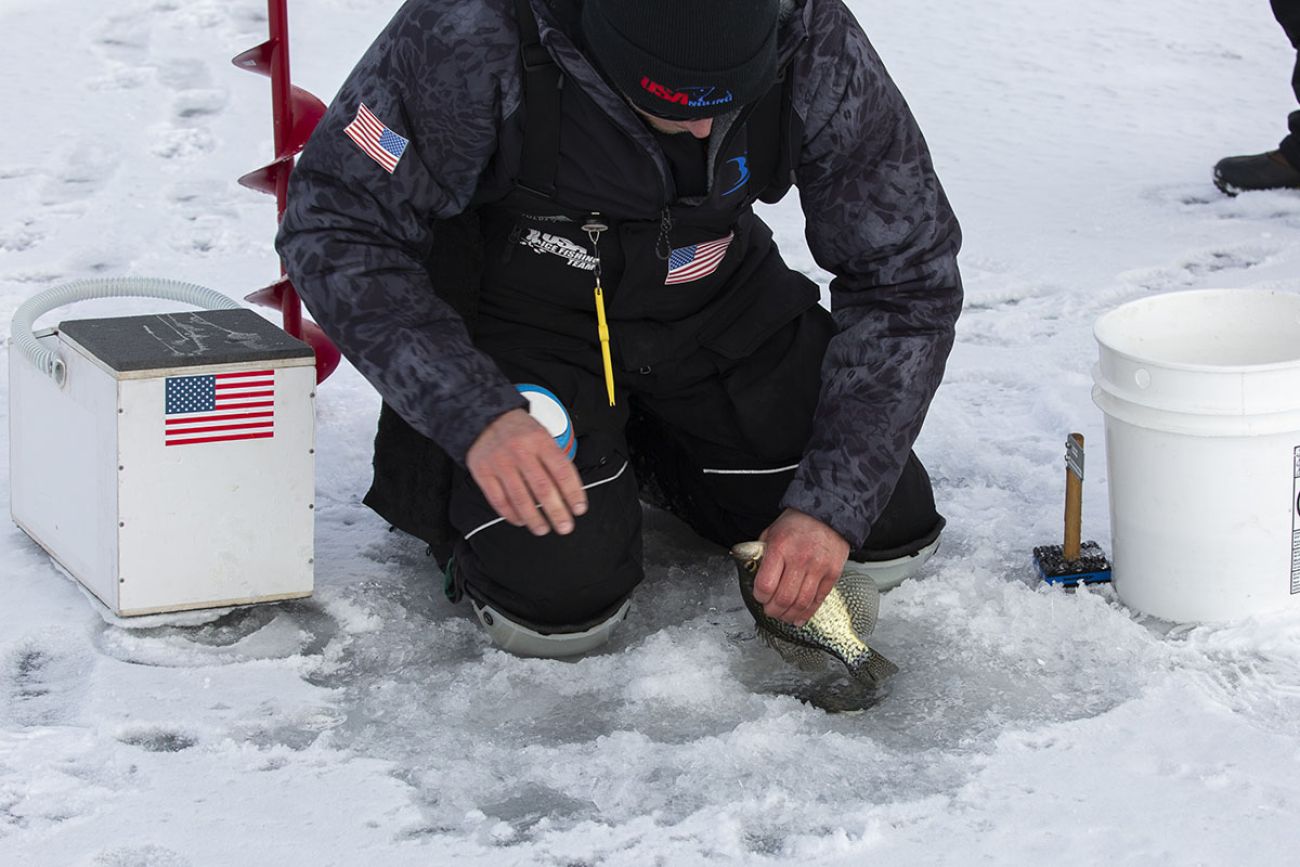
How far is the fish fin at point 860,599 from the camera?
231 cm

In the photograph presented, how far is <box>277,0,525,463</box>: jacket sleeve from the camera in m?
2.16

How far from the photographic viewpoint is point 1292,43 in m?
4.48

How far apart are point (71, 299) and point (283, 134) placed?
2.39 ft

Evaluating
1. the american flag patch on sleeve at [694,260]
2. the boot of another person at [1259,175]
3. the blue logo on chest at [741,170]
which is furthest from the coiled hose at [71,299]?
the boot of another person at [1259,175]

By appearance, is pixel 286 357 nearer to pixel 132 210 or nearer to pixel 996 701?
pixel 996 701

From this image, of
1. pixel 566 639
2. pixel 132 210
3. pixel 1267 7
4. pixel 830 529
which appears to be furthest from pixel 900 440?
pixel 1267 7

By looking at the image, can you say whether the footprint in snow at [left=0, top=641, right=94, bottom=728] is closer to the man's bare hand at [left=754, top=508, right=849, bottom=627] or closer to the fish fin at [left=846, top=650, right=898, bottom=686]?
the man's bare hand at [left=754, top=508, right=849, bottom=627]

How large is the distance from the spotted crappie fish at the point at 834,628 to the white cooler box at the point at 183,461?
670 millimetres

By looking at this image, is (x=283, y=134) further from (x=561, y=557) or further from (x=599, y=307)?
(x=561, y=557)

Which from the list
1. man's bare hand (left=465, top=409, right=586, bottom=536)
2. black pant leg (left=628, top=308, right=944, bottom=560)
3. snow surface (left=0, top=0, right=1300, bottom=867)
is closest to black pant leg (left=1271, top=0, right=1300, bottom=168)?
snow surface (left=0, top=0, right=1300, bottom=867)

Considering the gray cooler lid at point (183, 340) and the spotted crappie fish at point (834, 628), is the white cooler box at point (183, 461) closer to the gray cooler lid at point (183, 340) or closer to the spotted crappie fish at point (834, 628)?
the gray cooler lid at point (183, 340)

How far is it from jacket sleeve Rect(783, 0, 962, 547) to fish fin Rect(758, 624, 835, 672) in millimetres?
162

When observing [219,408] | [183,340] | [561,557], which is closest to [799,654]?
[561,557]

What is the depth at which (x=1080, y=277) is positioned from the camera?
158 inches
